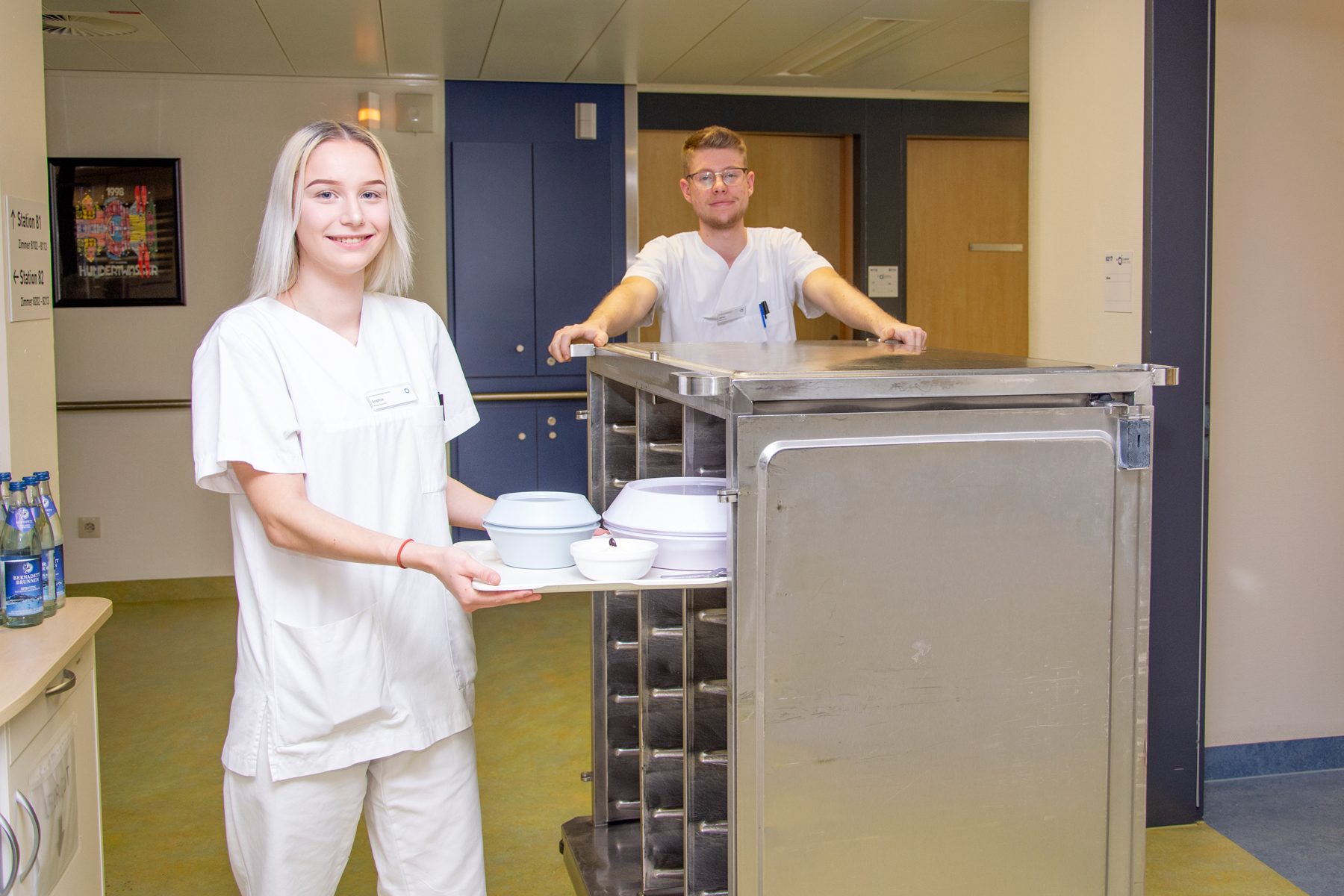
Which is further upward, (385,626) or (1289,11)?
(1289,11)

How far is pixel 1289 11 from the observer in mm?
2896

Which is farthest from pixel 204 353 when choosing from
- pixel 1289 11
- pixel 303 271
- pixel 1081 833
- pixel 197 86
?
pixel 197 86

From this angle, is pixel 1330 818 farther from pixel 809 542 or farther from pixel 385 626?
pixel 385 626

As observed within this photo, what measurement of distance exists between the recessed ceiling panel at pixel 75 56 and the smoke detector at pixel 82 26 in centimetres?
9

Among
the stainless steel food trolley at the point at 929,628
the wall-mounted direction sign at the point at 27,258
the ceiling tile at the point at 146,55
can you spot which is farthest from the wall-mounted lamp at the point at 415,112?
the stainless steel food trolley at the point at 929,628

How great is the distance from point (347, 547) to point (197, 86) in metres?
4.24

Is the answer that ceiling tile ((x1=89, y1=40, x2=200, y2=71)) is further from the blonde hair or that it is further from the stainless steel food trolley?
the stainless steel food trolley

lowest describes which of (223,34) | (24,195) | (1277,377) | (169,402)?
(169,402)

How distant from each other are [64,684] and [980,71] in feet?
15.4

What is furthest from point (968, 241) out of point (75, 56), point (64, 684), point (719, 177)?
point (64, 684)

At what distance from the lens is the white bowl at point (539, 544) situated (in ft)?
4.63

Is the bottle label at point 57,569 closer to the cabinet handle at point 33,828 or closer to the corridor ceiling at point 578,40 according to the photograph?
the cabinet handle at point 33,828

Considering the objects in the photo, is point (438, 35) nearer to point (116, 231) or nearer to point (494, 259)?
point (494, 259)

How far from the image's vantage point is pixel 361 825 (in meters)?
3.06
